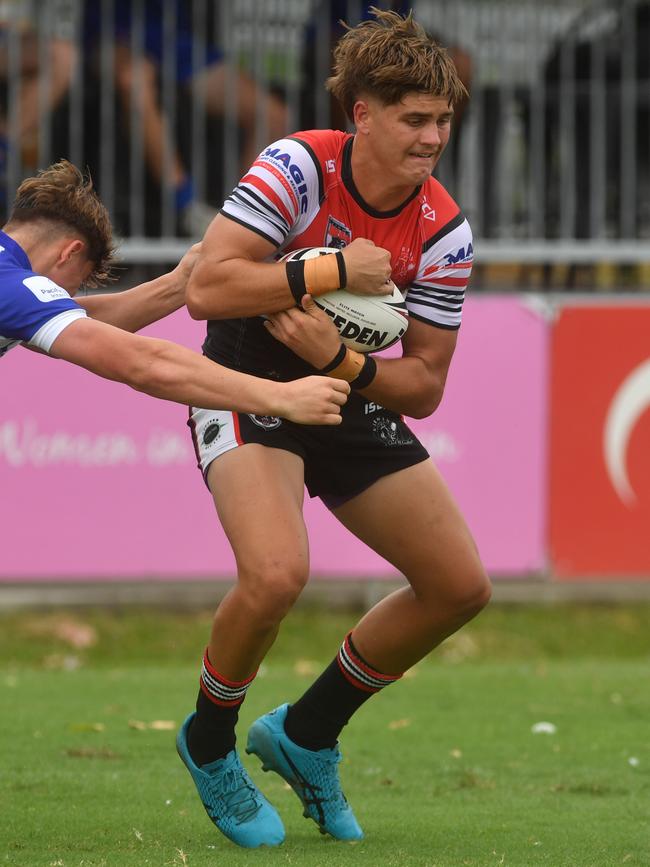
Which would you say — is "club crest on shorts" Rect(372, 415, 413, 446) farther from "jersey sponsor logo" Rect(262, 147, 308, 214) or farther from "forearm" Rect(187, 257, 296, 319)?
"jersey sponsor logo" Rect(262, 147, 308, 214)

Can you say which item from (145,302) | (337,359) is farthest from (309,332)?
(145,302)

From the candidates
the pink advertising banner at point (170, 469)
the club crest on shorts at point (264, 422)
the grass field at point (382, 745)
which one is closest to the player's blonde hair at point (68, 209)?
the club crest on shorts at point (264, 422)

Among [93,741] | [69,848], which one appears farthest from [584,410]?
[69,848]

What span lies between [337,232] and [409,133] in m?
0.39

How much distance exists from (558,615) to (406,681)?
1.87 metres

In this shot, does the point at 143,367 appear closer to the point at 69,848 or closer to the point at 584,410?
the point at 69,848

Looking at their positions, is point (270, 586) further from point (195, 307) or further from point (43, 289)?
point (43, 289)

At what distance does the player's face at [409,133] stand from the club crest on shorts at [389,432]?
2.59ft

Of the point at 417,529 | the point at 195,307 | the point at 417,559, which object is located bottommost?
the point at 417,559

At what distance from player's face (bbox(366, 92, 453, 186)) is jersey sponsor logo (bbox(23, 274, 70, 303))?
1.10m

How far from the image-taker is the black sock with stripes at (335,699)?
16.7ft

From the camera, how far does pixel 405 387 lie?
4.93 meters

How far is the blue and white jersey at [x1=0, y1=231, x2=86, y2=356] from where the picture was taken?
167 inches

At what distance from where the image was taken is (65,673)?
8898 mm
